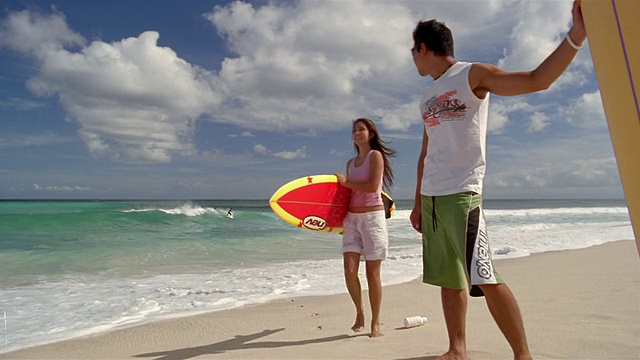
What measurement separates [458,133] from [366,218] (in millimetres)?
1546

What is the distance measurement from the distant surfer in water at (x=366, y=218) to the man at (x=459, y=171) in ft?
3.19

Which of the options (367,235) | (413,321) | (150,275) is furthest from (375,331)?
(150,275)

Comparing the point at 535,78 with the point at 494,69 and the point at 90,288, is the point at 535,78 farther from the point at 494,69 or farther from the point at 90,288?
the point at 90,288

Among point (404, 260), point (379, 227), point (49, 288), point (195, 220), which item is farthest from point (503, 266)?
point (195, 220)

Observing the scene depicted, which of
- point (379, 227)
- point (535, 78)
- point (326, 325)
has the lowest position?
point (326, 325)

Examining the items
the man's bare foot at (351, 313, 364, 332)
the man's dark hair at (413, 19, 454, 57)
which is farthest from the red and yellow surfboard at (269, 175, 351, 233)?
the man's dark hair at (413, 19, 454, 57)

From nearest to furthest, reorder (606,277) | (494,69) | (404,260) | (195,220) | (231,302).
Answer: (494,69) < (231,302) < (606,277) < (404,260) < (195,220)

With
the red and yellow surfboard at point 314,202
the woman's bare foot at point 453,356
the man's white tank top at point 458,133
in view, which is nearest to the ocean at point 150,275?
the red and yellow surfboard at point 314,202

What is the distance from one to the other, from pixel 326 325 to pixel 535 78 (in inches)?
108

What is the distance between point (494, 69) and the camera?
2.17m

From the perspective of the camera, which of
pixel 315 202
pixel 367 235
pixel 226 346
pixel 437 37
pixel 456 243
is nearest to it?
pixel 456 243

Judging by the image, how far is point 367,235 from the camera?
3.71 meters

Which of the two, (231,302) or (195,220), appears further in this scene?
(195,220)

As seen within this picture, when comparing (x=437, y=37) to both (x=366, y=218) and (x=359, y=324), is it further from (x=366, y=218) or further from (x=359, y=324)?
(x=359, y=324)
